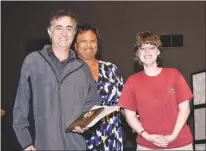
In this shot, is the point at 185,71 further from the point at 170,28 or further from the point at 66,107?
the point at 66,107

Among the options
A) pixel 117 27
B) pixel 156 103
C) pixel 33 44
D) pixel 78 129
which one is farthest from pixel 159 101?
pixel 33 44

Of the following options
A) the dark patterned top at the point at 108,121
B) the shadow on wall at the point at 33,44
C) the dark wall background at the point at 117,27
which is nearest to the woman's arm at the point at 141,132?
the dark patterned top at the point at 108,121

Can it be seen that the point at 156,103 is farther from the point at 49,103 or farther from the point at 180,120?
the point at 49,103

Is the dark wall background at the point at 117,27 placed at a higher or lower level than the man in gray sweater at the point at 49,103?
higher

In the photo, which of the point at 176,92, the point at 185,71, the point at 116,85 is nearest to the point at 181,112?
the point at 176,92

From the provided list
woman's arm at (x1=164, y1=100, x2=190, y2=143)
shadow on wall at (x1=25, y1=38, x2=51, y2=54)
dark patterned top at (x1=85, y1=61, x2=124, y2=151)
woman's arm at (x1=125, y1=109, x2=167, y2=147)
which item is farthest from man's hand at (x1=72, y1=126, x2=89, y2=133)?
shadow on wall at (x1=25, y1=38, x2=51, y2=54)

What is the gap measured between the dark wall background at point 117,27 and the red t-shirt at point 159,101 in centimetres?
405

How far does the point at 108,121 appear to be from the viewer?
113 inches

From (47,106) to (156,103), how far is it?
2.42 feet

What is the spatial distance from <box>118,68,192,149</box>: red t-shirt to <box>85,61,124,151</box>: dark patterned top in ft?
1.34

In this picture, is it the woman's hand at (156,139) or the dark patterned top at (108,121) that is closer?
the woman's hand at (156,139)

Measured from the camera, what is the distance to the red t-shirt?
236 cm

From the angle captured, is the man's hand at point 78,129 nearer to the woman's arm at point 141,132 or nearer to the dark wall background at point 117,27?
the woman's arm at point 141,132

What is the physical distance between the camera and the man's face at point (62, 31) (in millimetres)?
2205
